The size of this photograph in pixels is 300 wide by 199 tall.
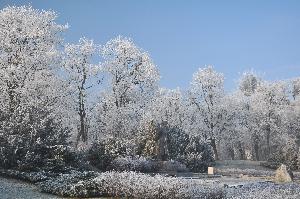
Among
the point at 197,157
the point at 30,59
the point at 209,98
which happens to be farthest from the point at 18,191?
the point at 209,98

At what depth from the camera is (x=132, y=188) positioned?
13938mm

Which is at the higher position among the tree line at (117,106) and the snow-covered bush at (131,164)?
the tree line at (117,106)

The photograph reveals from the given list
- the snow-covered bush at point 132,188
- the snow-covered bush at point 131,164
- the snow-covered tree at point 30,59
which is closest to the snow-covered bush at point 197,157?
the snow-covered bush at point 131,164

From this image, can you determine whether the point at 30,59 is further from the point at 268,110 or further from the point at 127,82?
the point at 268,110

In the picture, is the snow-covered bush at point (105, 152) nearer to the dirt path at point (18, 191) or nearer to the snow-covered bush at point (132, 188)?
the dirt path at point (18, 191)

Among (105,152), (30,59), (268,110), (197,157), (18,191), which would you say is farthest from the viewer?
(268,110)

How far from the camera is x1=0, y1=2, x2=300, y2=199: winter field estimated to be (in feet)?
49.1

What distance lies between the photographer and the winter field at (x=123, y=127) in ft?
49.1

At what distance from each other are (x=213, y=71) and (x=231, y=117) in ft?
23.0

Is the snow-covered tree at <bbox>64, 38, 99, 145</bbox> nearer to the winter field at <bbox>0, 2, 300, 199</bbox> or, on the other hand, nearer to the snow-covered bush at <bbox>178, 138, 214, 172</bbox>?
the winter field at <bbox>0, 2, 300, 199</bbox>

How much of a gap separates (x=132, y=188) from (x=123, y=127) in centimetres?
2772

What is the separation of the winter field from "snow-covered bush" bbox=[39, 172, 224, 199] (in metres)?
0.03

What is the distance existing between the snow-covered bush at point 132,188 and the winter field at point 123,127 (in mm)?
32

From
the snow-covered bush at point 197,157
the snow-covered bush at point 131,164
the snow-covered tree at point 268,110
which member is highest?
the snow-covered tree at point 268,110
